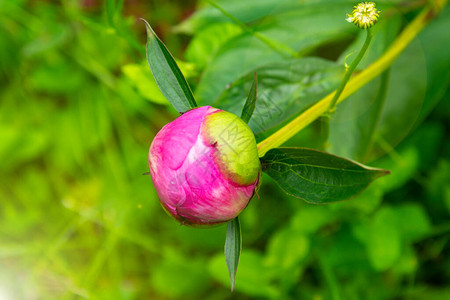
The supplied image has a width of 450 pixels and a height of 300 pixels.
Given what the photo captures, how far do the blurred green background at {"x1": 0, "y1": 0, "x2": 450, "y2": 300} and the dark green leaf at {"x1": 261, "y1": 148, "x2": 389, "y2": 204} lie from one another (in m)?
0.07

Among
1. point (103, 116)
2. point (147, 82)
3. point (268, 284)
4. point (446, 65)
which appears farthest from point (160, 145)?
point (103, 116)

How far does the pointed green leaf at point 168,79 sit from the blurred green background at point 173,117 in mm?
96

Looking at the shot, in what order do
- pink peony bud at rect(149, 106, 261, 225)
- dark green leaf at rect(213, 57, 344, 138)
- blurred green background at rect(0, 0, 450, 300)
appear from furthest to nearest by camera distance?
blurred green background at rect(0, 0, 450, 300), dark green leaf at rect(213, 57, 344, 138), pink peony bud at rect(149, 106, 261, 225)

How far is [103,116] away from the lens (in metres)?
1.15

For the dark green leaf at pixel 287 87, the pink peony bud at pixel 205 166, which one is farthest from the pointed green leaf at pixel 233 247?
the dark green leaf at pixel 287 87

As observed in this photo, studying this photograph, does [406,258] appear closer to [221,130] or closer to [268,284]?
[268,284]

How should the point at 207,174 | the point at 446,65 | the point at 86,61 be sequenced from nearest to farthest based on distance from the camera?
the point at 207,174 → the point at 446,65 → the point at 86,61

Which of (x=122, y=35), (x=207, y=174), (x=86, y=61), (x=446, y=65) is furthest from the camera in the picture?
(x=86, y=61)

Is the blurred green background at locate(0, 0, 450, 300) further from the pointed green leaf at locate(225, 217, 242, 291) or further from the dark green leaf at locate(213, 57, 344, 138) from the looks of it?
the pointed green leaf at locate(225, 217, 242, 291)

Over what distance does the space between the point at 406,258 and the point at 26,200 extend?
941 mm

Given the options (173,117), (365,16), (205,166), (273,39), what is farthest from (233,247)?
(173,117)

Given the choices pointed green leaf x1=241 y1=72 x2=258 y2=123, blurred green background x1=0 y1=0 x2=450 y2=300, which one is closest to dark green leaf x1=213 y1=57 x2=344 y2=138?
blurred green background x1=0 y1=0 x2=450 y2=300

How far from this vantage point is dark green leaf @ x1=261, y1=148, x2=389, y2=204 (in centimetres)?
43

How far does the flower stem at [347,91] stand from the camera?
18.5 inches
